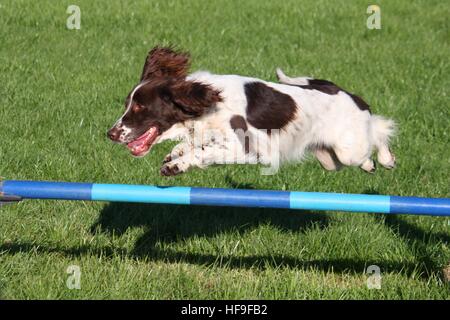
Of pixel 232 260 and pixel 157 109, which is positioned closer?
pixel 157 109

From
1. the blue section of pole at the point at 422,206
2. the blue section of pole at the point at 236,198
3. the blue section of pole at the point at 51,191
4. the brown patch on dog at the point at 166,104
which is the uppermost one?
the brown patch on dog at the point at 166,104

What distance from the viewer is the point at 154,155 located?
598cm

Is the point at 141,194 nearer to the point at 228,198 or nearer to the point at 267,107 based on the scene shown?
the point at 228,198

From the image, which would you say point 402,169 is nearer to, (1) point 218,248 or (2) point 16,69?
(1) point 218,248

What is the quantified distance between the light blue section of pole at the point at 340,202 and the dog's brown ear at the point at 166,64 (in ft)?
4.16

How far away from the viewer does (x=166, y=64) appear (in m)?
4.55

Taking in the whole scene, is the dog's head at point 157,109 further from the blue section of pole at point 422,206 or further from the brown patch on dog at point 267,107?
the blue section of pole at point 422,206

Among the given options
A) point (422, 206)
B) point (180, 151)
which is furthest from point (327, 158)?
point (422, 206)

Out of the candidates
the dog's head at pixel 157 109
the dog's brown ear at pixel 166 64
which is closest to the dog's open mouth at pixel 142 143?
the dog's head at pixel 157 109

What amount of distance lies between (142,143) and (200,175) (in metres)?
1.36

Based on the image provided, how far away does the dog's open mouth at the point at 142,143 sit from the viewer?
425cm

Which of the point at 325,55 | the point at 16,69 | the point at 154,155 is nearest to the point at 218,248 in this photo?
the point at 154,155

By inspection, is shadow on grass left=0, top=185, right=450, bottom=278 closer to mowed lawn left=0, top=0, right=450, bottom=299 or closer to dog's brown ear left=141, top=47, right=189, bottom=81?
mowed lawn left=0, top=0, right=450, bottom=299

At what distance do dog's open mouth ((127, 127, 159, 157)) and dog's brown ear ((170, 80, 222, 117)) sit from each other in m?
0.21
